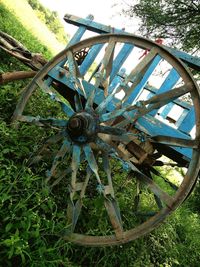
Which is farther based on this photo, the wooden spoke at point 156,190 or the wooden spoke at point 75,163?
the wooden spoke at point 75,163

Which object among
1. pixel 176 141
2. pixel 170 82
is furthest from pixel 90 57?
pixel 176 141

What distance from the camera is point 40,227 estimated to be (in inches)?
117

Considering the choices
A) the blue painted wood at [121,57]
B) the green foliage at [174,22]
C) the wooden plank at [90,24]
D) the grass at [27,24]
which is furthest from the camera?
the grass at [27,24]

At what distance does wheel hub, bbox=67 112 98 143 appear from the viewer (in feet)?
10.6

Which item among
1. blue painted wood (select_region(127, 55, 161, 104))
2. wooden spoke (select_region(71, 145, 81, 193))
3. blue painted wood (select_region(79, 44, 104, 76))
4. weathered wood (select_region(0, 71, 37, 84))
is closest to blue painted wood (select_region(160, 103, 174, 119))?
blue painted wood (select_region(127, 55, 161, 104))

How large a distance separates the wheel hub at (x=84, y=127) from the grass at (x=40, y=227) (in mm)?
572

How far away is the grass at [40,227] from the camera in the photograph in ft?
8.76

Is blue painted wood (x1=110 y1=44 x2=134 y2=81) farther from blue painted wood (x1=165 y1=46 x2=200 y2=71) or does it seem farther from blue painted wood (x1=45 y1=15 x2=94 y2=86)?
blue painted wood (x1=45 y1=15 x2=94 y2=86)

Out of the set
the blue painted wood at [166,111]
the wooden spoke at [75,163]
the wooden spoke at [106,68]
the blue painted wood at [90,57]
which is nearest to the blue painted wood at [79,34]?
the blue painted wood at [90,57]

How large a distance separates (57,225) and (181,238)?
3128mm

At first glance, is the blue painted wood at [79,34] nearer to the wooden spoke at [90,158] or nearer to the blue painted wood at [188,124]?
the wooden spoke at [90,158]

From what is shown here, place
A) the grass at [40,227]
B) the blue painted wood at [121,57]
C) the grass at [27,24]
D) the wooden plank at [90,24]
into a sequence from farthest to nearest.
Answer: the grass at [27,24] < the wooden plank at [90,24] < the blue painted wood at [121,57] < the grass at [40,227]

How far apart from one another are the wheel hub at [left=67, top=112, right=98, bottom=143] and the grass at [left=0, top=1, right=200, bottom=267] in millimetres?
572

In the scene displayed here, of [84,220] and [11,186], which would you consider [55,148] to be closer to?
[84,220]
